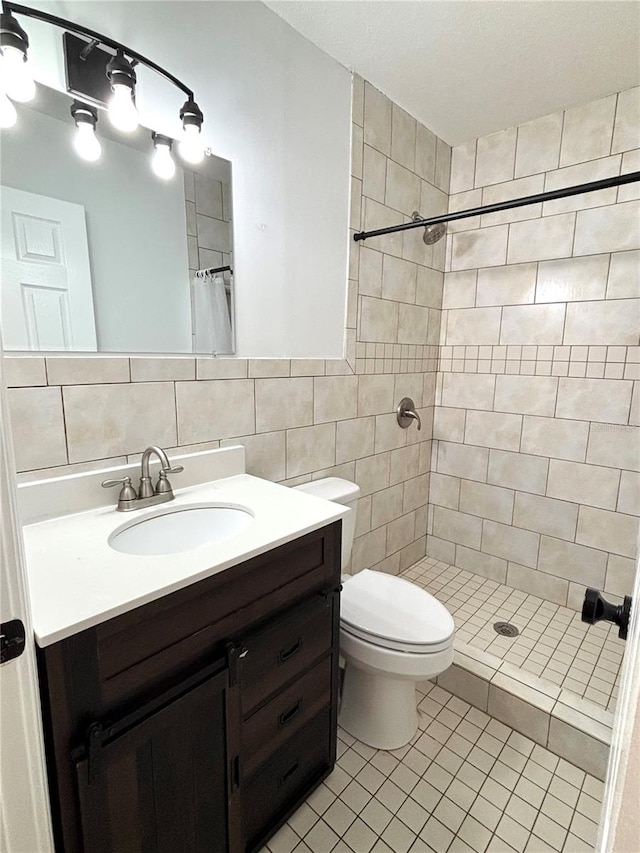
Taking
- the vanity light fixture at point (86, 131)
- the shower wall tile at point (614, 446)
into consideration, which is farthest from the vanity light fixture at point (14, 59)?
the shower wall tile at point (614, 446)

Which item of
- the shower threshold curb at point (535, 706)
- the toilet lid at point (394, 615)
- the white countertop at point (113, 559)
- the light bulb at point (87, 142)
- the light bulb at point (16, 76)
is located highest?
the light bulb at point (16, 76)

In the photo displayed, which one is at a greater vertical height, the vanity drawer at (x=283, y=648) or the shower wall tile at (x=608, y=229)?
the shower wall tile at (x=608, y=229)

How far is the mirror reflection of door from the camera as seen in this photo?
3.16ft

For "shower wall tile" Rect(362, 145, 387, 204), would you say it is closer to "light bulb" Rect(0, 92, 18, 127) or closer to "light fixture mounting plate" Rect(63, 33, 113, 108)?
"light fixture mounting plate" Rect(63, 33, 113, 108)

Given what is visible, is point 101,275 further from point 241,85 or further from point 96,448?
point 241,85

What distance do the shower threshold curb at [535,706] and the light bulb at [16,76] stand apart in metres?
2.22

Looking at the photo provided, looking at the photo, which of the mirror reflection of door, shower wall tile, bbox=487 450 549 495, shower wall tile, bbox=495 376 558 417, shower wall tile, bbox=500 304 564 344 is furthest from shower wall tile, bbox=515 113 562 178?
the mirror reflection of door

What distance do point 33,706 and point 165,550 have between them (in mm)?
554

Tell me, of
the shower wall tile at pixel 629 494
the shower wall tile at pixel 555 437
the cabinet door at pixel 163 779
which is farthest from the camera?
the shower wall tile at pixel 555 437

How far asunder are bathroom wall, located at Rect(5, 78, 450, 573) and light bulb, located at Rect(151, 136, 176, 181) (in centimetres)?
54

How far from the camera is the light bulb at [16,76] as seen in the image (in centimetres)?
86

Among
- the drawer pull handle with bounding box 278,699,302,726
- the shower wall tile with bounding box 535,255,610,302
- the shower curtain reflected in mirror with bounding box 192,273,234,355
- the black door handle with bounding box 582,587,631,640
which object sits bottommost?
the drawer pull handle with bounding box 278,699,302,726

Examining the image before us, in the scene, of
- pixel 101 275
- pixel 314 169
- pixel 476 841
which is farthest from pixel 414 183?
pixel 476 841

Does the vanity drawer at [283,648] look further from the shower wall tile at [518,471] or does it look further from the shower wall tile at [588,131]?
the shower wall tile at [588,131]
